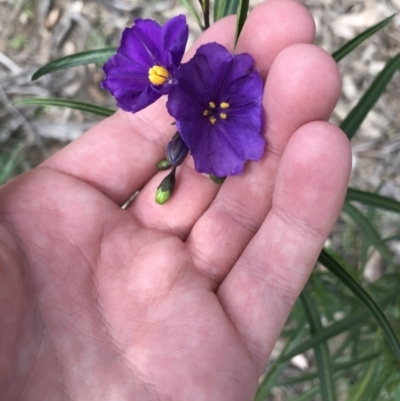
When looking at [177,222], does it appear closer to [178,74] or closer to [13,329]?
[178,74]

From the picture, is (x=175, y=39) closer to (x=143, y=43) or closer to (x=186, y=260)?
(x=143, y=43)

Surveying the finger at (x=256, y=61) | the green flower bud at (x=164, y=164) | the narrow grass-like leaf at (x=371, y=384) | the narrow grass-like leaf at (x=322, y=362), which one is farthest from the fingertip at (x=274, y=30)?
the narrow grass-like leaf at (x=371, y=384)

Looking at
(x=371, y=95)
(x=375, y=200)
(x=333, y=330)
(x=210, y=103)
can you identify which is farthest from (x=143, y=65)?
(x=333, y=330)

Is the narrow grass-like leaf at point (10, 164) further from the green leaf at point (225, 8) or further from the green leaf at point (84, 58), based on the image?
the green leaf at point (225, 8)

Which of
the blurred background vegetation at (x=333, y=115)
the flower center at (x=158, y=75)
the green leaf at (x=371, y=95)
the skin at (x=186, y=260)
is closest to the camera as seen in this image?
the skin at (x=186, y=260)

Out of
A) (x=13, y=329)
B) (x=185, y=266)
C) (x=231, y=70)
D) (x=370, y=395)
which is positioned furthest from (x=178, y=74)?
(x=370, y=395)

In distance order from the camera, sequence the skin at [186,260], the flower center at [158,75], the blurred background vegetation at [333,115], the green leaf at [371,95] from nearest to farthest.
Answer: the skin at [186,260]
the flower center at [158,75]
the green leaf at [371,95]
the blurred background vegetation at [333,115]

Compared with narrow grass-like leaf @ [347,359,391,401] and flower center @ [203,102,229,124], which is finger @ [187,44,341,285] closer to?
flower center @ [203,102,229,124]
